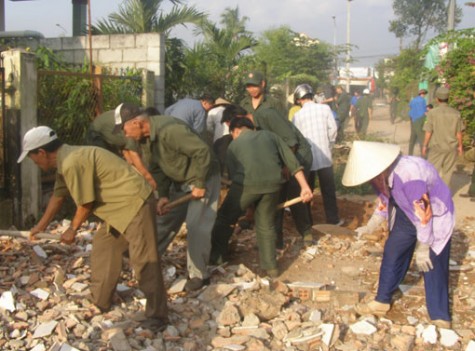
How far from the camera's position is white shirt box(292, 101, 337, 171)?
23.8 feet

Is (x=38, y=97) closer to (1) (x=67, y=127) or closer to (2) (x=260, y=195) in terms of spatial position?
(1) (x=67, y=127)

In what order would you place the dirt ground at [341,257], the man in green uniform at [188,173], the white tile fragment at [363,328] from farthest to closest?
the dirt ground at [341,257] < the man in green uniform at [188,173] < the white tile fragment at [363,328]

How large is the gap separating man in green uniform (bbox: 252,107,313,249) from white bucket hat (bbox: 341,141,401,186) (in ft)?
6.71

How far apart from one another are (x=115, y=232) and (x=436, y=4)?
34638 millimetres

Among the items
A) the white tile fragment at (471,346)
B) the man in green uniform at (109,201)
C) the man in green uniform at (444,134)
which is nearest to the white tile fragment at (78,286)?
the man in green uniform at (109,201)

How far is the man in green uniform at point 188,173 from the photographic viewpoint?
15.7 feet

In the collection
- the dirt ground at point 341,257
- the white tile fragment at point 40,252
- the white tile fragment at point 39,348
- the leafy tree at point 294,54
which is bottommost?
the dirt ground at point 341,257

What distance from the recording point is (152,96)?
371 inches

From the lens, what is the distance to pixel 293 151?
6.61 m

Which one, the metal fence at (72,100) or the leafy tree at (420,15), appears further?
the leafy tree at (420,15)

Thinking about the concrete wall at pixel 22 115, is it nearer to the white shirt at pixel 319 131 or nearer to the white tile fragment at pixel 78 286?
the white tile fragment at pixel 78 286

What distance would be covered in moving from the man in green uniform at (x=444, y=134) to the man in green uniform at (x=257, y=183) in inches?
177

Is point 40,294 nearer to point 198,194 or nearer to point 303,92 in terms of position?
point 198,194

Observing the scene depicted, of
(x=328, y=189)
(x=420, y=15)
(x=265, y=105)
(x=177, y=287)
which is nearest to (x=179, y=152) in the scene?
(x=177, y=287)
